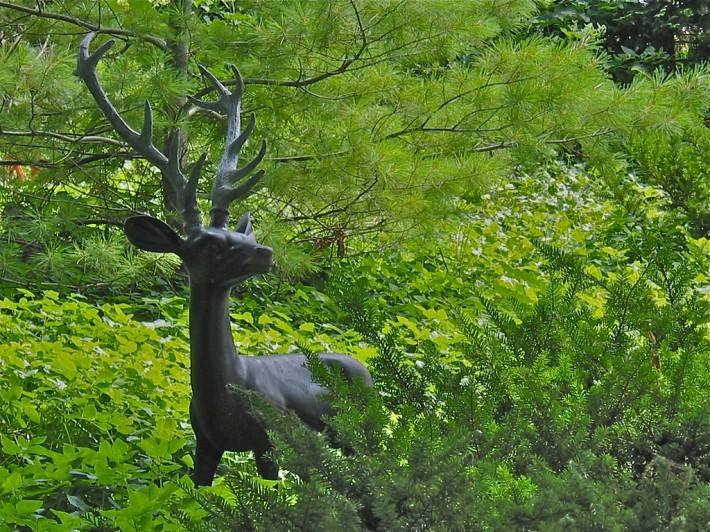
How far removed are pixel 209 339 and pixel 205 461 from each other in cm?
39

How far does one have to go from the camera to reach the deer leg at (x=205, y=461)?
298 cm

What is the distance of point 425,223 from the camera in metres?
5.57

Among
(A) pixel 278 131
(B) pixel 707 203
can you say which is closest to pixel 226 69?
(A) pixel 278 131

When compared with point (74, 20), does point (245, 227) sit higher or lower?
lower

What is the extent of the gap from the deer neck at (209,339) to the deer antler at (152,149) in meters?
0.19

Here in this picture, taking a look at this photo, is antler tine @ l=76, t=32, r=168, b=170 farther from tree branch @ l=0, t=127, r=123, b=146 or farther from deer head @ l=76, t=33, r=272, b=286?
tree branch @ l=0, t=127, r=123, b=146

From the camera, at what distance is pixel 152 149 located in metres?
3.33

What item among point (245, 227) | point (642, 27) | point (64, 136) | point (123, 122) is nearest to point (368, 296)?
point (245, 227)

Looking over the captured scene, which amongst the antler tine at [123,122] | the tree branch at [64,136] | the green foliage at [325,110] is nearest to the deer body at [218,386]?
the antler tine at [123,122]

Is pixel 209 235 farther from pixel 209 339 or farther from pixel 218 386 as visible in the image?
pixel 218 386

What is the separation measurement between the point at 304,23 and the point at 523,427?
3.03 m

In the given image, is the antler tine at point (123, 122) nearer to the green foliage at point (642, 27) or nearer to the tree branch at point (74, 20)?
the tree branch at point (74, 20)

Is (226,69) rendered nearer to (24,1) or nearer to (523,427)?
(24,1)

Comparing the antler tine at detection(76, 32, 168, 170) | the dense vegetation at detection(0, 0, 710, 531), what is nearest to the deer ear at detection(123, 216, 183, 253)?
the antler tine at detection(76, 32, 168, 170)
